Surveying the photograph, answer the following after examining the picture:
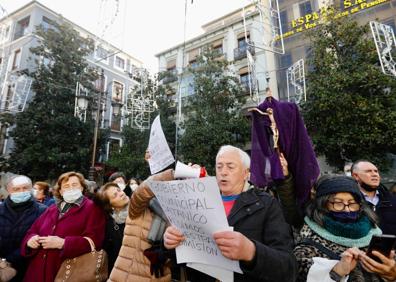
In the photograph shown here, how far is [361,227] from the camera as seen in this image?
1706mm

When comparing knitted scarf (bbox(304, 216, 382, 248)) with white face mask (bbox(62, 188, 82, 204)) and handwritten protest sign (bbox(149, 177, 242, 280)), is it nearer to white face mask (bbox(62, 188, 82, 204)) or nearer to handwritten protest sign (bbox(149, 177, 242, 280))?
→ handwritten protest sign (bbox(149, 177, 242, 280))

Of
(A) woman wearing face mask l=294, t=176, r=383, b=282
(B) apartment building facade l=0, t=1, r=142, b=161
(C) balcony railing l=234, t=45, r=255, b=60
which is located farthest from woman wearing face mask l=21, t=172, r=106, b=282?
(C) balcony railing l=234, t=45, r=255, b=60

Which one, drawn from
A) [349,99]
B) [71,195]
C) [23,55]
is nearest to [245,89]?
[349,99]

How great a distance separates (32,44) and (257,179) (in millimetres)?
23576

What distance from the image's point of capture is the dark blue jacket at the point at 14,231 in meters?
2.92

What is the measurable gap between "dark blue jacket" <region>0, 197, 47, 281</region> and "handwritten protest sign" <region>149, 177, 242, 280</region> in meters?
2.58

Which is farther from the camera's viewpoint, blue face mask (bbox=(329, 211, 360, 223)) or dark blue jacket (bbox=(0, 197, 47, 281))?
dark blue jacket (bbox=(0, 197, 47, 281))

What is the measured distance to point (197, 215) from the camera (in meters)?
1.25

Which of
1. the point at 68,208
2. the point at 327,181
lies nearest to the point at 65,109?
the point at 68,208

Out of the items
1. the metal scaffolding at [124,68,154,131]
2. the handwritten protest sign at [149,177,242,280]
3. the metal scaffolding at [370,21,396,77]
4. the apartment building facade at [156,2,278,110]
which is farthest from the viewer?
the metal scaffolding at [124,68,154,131]

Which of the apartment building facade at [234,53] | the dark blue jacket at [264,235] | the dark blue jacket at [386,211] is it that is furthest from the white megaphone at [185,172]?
the apartment building facade at [234,53]

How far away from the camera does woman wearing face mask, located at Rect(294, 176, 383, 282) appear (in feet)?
5.23

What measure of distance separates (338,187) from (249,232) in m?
0.75

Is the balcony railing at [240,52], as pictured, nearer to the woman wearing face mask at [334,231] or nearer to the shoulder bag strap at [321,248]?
the woman wearing face mask at [334,231]
